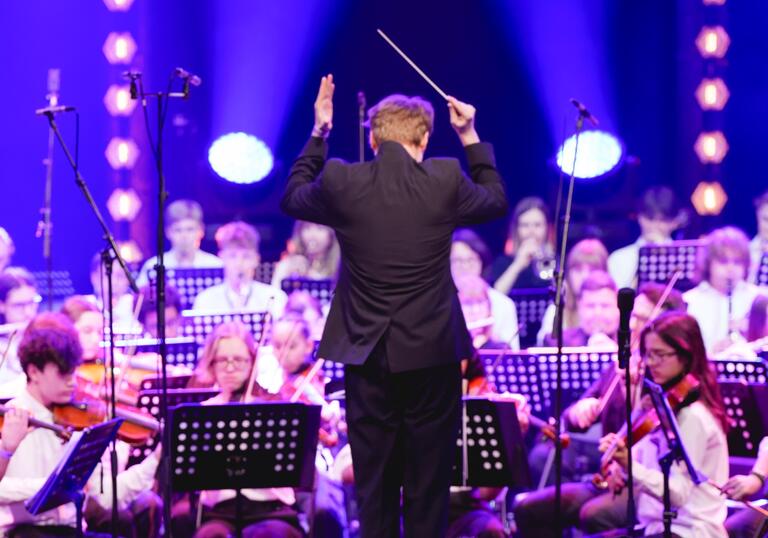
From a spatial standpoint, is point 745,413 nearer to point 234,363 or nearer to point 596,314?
point 596,314

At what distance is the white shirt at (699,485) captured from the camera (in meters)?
4.98

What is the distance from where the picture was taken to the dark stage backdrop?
10070 millimetres

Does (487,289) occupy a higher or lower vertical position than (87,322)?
higher

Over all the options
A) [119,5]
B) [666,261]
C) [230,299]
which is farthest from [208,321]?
[119,5]

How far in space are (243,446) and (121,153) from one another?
18.7 ft

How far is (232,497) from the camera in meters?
5.46

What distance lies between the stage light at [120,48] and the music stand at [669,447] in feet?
21.5

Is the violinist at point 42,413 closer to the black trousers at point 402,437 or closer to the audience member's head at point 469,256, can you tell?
the black trousers at point 402,437

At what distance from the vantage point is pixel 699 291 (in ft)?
25.2

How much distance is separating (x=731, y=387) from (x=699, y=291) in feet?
8.38

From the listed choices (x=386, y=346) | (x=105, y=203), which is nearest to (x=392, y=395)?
(x=386, y=346)

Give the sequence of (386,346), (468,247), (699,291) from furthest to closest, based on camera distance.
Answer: (468,247) < (699,291) < (386,346)

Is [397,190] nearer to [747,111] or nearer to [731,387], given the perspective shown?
[731,387]

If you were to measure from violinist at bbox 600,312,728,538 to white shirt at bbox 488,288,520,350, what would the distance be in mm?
2325
